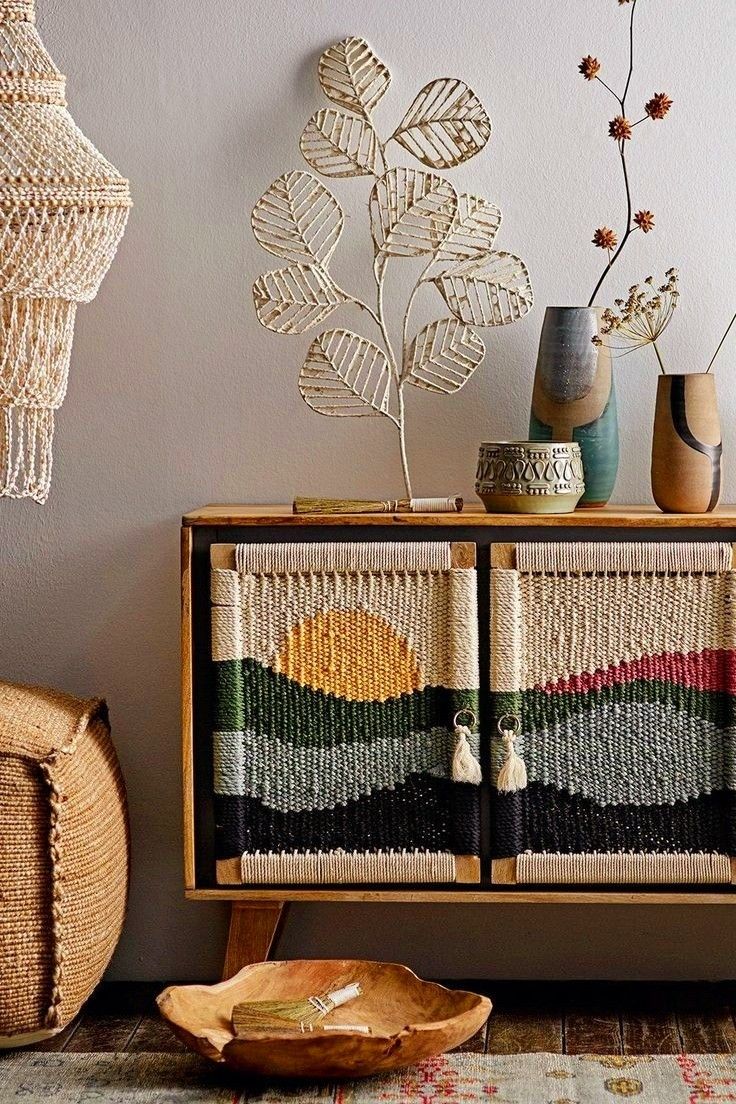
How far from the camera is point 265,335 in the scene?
7.36ft

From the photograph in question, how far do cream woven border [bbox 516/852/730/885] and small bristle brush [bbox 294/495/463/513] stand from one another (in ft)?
1.75

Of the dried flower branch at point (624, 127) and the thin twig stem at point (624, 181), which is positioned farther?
the thin twig stem at point (624, 181)

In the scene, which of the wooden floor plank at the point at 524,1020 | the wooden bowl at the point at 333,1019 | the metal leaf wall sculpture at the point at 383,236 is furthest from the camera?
the metal leaf wall sculpture at the point at 383,236

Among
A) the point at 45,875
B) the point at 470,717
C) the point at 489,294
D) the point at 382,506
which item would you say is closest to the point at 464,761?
the point at 470,717

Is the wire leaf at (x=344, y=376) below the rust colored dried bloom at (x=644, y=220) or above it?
below

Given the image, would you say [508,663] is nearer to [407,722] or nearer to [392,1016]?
[407,722]

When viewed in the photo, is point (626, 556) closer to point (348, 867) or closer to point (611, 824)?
point (611, 824)

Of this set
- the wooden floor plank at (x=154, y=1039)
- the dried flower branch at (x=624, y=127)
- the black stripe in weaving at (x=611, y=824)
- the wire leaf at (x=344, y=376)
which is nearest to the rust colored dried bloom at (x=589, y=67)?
the dried flower branch at (x=624, y=127)

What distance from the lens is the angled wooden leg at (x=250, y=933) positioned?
2025 millimetres

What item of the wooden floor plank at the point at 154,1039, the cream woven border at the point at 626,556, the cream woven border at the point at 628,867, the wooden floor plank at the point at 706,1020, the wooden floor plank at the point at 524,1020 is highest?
the cream woven border at the point at 626,556

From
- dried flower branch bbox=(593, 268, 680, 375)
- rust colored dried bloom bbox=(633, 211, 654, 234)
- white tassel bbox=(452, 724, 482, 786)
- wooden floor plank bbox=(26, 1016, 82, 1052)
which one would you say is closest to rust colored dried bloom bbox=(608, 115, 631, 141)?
rust colored dried bloom bbox=(633, 211, 654, 234)

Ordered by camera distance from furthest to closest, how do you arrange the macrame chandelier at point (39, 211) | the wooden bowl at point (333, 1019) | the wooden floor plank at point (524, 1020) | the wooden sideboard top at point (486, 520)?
the wooden floor plank at point (524, 1020), the wooden sideboard top at point (486, 520), the wooden bowl at point (333, 1019), the macrame chandelier at point (39, 211)

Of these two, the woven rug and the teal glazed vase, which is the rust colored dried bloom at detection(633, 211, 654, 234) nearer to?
the teal glazed vase

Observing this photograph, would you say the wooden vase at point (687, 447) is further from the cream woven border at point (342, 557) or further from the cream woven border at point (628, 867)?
the cream woven border at point (628, 867)
